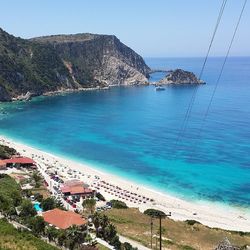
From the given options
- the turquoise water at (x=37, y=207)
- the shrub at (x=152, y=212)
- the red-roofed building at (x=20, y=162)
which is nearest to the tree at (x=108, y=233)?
the turquoise water at (x=37, y=207)

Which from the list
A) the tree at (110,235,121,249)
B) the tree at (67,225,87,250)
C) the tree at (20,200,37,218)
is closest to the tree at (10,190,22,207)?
the tree at (20,200,37,218)

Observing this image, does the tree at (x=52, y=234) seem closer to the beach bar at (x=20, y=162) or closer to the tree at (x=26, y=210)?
the tree at (x=26, y=210)

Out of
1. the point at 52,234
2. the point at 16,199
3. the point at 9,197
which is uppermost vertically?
the point at 52,234

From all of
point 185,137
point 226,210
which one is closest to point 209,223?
point 226,210

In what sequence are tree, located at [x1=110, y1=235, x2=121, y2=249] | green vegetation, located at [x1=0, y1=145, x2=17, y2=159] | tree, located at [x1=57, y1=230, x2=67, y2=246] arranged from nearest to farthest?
tree, located at [x1=57, y1=230, x2=67, y2=246] < tree, located at [x1=110, y1=235, x2=121, y2=249] < green vegetation, located at [x1=0, y1=145, x2=17, y2=159]

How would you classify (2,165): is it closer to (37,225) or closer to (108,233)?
(37,225)

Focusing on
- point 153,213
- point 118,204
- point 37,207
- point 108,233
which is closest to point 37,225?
point 108,233

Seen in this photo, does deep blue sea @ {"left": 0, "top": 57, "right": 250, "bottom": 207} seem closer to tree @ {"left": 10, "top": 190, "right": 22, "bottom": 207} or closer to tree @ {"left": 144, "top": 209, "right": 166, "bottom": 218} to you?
tree @ {"left": 144, "top": 209, "right": 166, "bottom": 218}
